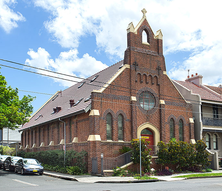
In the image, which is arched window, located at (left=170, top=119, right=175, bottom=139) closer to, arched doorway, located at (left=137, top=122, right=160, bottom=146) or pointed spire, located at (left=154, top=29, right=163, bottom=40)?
arched doorway, located at (left=137, top=122, right=160, bottom=146)

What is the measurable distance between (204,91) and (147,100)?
36.5ft

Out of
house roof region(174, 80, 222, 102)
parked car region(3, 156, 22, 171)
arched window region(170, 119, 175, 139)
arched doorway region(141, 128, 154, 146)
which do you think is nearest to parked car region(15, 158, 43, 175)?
parked car region(3, 156, 22, 171)

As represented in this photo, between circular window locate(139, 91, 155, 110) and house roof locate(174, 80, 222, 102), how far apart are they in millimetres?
7213

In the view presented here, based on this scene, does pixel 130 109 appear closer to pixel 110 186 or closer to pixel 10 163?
pixel 110 186

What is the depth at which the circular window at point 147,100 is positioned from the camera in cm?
2842

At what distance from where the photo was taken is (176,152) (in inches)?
1021

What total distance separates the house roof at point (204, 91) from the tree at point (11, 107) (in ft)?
61.2

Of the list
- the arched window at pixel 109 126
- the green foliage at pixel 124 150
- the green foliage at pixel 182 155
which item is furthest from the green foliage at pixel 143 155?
the arched window at pixel 109 126

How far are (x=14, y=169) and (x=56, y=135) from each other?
6973mm

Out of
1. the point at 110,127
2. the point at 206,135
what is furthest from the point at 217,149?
the point at 110,127

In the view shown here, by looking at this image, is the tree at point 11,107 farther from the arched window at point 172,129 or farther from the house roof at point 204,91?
the house roof at point 204,91

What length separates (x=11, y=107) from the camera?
2652cm

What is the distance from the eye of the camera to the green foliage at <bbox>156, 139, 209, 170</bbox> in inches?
1021

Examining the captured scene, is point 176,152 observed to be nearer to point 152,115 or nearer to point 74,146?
point 152,115
